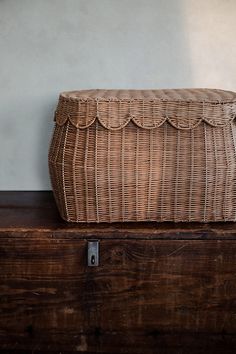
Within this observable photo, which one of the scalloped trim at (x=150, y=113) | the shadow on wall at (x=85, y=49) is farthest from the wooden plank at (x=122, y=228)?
the shadow on wall at (x=85, y=49)

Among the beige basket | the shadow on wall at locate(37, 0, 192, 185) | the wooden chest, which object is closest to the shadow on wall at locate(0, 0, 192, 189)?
the shadow on wall at locate(37, 0, 192, 185)

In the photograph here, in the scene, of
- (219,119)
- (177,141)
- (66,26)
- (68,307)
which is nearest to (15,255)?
(68,307)

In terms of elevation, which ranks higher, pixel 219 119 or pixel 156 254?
pixel 219 119

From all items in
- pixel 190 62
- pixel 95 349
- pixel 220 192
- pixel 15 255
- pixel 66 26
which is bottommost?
pixel 95 349

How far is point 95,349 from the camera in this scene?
1.10 metres

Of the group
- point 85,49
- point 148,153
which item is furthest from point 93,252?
point 85,49

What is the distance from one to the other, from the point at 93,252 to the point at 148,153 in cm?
27

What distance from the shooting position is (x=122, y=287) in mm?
1057

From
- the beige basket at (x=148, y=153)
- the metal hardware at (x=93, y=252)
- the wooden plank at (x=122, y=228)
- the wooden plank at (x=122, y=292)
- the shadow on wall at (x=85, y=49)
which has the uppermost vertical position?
the shadow on wall at (x=85, y=49)

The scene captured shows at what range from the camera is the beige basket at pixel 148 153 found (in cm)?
102

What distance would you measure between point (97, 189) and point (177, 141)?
22 centimetres

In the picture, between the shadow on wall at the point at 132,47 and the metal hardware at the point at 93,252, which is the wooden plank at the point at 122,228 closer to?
the metal hardware at the point at 93,252

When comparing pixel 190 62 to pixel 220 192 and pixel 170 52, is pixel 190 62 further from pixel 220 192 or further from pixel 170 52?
pixel 220 192

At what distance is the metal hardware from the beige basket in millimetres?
82
